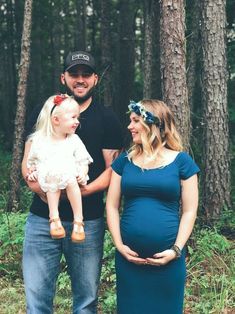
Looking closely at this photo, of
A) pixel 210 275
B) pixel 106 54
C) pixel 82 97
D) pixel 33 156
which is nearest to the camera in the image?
pixel 33 156

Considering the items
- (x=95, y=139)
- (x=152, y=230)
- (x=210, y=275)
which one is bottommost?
(x=210, y=275)

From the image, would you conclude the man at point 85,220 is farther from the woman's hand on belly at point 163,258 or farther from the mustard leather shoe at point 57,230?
the woman's hand on belly at point 163,258

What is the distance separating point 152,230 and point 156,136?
0.72 meters

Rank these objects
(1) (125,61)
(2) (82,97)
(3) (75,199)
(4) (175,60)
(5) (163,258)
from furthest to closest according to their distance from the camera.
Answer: (1) (125,61) → (4) (175,60) → (2) (82,97) → (3) (75,199) → (5) (163,258)

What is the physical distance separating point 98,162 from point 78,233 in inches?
24.5

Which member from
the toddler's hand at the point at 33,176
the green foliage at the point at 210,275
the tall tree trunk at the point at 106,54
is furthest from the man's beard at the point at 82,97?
the tall tree trunk at the point at 106,54

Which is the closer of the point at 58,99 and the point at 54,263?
the point at 58,99

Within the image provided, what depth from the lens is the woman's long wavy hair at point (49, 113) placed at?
3.90 m

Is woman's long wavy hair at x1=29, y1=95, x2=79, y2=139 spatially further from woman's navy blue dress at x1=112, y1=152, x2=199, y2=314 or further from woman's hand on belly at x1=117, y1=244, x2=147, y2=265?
woman's hand on belly at x1=117, y1=244, x2=147, y2=265

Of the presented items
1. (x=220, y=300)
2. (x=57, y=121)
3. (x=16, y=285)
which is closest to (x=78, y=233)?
(x=57, y=121)

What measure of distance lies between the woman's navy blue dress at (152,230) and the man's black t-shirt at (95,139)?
0.80 feet

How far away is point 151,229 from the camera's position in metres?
3.81

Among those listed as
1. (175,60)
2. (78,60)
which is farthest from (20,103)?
(78,60)

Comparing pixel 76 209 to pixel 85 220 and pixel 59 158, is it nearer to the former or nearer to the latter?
pixel 85 220
